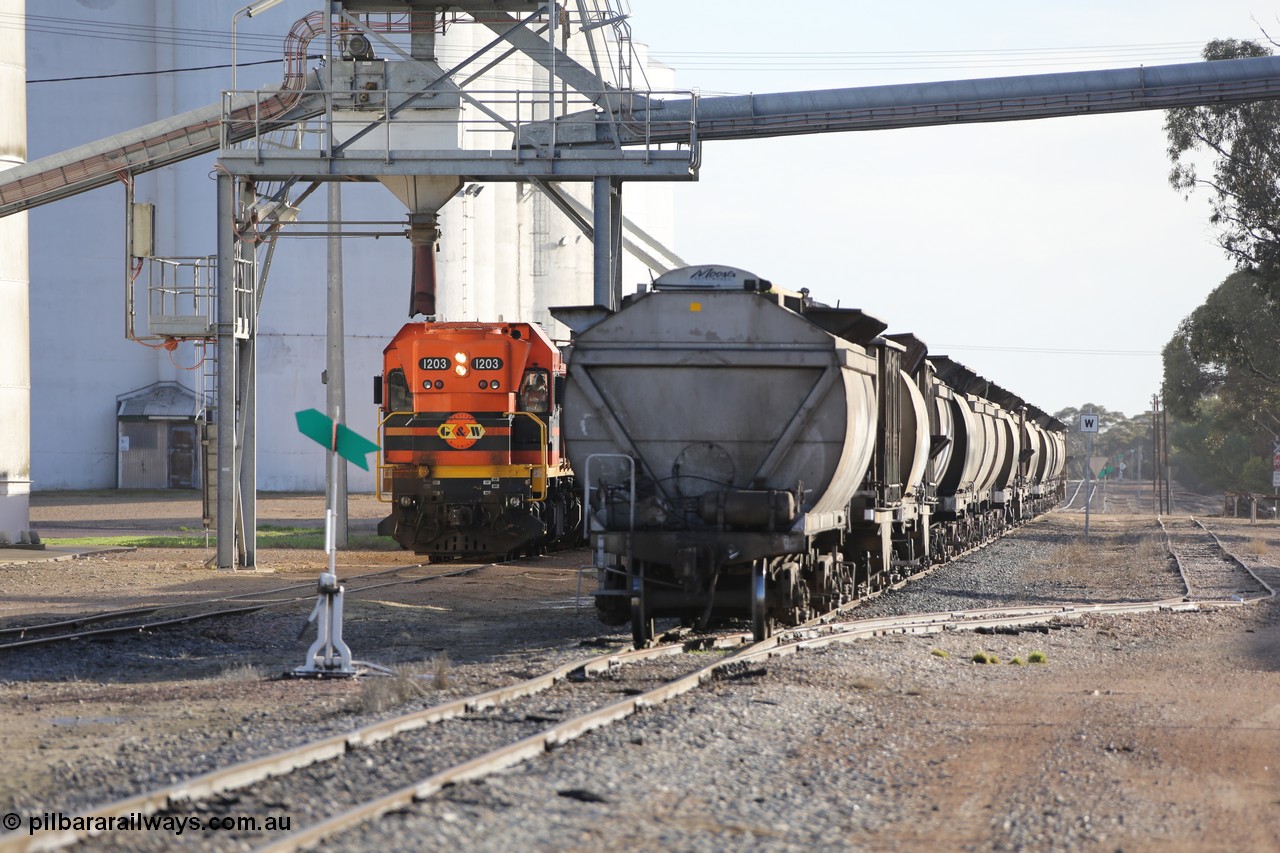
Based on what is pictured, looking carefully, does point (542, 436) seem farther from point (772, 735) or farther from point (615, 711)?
point (772, 735)

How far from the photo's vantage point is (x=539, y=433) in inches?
876

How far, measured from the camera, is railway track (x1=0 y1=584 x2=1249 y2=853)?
5.98 metres

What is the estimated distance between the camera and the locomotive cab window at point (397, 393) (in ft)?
73.1

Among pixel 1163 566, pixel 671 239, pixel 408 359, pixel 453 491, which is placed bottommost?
pixel 1163 566

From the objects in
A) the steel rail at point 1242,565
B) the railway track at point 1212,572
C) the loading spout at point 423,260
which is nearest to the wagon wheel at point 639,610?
the railway track at point 1212,572

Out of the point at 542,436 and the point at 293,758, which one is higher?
the point at 542,436

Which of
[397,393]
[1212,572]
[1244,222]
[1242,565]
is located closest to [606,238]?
[397,393]

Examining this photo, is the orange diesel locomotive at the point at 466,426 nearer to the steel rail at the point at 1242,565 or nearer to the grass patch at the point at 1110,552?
the grass patch at the point at 1110,552

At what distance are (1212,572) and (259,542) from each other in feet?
63.0

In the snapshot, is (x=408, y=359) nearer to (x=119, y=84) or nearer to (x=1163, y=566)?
(x=1163, y=566)

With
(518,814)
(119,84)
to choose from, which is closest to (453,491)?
(518,814)

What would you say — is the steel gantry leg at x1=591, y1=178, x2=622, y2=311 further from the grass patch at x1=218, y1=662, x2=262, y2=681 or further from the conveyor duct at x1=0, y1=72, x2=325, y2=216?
the grass patch at x1=218, y1=662, x2=262, y2=681

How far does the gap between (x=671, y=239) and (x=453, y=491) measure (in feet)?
166

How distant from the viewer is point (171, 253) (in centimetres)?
5634
